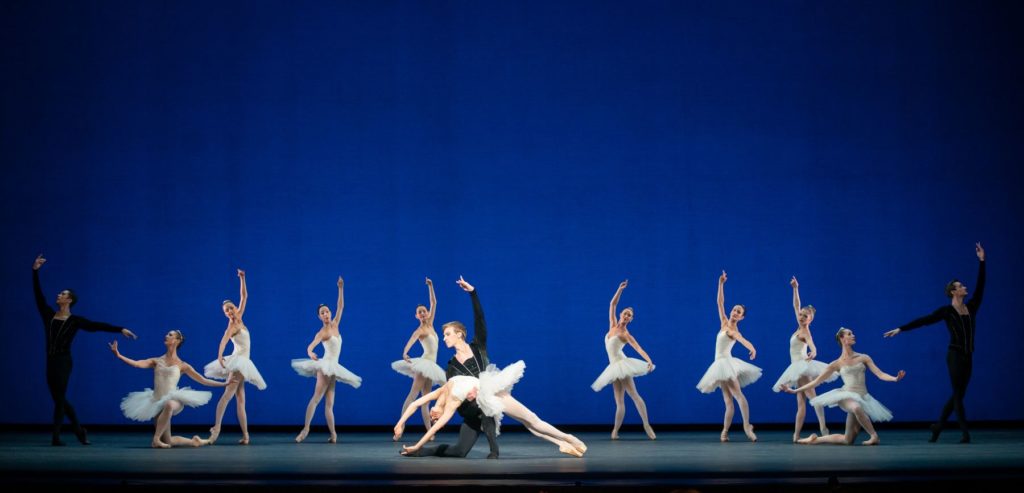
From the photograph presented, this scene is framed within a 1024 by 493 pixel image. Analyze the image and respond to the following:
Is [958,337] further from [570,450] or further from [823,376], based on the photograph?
[570,450]

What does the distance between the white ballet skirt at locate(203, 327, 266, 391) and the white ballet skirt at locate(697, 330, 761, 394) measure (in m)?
4.05

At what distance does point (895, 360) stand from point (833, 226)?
5.23ft

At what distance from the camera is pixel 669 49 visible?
431 inches

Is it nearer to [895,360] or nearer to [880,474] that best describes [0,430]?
[880,474]

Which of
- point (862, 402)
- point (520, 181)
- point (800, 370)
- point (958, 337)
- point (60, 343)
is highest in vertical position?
point (520, 181)

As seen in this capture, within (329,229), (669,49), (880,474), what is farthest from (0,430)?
(880,474)

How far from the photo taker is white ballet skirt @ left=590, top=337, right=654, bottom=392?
9.27 metres

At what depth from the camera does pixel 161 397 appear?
26.9 feet

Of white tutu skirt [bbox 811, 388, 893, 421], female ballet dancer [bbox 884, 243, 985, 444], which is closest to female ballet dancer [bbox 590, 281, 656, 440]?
white tutu skirt [bbox 811, 388, 893, 421]

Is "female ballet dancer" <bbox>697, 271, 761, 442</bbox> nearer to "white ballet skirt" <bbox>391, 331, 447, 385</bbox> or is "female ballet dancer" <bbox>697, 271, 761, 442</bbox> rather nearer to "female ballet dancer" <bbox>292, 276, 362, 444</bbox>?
"white ballet skirt" <bbox>391, 331, 447, 385</bbox>

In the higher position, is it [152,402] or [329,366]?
[329,366]

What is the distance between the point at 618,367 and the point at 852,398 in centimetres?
218

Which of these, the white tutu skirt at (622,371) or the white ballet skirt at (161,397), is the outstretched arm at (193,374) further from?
the white tutu skirt at (622,371)

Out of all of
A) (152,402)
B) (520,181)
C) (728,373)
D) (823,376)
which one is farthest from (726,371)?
(152,402)
